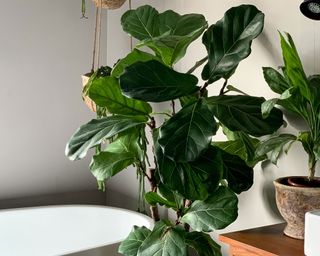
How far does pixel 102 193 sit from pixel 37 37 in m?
0.87

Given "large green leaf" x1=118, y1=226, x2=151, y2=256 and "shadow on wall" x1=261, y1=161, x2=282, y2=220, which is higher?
"shadow on wall" x1=261, y1=161, x2=282, y2=220

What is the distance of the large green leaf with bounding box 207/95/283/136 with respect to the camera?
1.28 metres

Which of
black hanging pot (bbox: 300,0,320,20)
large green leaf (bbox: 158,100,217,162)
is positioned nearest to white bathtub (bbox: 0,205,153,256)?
large green leaf (bbox: 158,100,217,162)

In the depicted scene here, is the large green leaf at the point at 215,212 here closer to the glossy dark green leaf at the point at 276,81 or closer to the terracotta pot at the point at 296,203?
the terracotta pot at the point at 296,203

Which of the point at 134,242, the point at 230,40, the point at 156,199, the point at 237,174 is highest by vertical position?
the point at 230,40

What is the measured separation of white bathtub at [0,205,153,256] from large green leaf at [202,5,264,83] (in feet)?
3.84

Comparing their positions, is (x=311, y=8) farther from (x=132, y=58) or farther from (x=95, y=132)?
(x=95, y=132)

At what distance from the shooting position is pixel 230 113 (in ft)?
4.26

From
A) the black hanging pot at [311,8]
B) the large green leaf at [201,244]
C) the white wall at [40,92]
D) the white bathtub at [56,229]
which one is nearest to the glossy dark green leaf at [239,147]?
the large green leaf at [201,244]

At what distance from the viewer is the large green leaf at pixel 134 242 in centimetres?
145

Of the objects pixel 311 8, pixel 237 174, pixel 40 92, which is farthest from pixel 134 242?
pixel 40 92

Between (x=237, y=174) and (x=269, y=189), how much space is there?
13.9 inches

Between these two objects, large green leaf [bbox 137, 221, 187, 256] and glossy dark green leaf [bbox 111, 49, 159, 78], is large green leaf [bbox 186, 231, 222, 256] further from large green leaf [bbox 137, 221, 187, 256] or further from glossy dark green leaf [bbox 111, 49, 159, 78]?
glossy dark green leaf [bbox 111, 49, 159, 78]

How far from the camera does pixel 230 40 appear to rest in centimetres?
133
